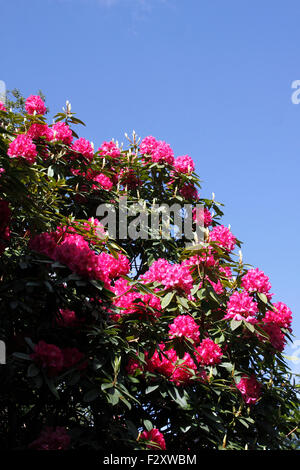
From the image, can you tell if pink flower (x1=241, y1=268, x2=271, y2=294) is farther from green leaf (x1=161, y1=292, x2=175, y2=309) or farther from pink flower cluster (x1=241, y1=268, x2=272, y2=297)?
green leaf (x1=161, y1=292, x2=175, y2=309)

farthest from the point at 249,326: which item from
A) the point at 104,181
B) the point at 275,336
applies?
the point at 104,181

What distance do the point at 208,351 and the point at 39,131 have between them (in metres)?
2.73

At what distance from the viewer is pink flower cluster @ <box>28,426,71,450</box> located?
2754mm

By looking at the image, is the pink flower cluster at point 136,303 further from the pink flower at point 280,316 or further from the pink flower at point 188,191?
the pink flower at point 188,191

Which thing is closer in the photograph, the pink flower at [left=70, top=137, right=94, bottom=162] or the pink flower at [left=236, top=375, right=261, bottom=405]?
the pink flower at [left=236, top=375, right=261, bottom=405]

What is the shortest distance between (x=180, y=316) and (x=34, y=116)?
2.59m

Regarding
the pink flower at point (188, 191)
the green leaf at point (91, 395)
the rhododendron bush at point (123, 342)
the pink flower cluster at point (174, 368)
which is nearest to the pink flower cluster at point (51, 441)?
the rhododendron bush at point (123, 342)

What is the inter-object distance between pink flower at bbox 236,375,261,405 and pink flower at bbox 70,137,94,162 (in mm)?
2775

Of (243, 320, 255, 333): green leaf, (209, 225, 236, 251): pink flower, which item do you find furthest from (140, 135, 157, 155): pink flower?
(243, 320, 255, 333): green leaf

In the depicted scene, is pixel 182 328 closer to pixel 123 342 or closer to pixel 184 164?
pixel 123 342
